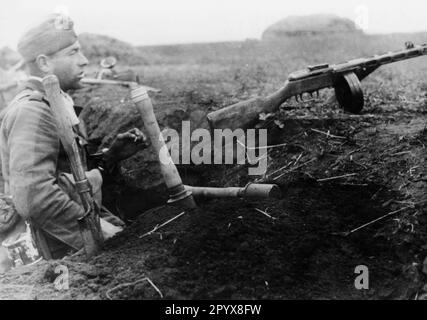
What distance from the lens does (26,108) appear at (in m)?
3.39

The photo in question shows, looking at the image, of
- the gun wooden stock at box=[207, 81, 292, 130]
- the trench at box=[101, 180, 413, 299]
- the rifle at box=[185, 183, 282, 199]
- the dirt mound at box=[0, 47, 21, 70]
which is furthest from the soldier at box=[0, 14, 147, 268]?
the dirt mound at box=[0, 47, 21, 70]

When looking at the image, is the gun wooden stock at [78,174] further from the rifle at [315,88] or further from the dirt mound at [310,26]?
the dirt mound at [310,26]

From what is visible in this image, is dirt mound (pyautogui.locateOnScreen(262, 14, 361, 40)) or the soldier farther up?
dirt mound (pyautogui.locateOnScreen(262, 14, 361, 40))

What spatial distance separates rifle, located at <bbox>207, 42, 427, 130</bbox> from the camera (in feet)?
14.5

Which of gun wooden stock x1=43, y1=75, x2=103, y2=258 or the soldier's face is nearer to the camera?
gun wooden stock x1=43, y1=75, x2=103, y2=258

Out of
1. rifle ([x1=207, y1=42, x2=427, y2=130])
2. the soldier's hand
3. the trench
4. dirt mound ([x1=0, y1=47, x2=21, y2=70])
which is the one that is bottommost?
the trench

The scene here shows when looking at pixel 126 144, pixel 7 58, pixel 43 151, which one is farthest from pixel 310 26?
pixel 43 151

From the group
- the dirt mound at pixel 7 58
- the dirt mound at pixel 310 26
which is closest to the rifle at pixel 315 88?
the dirt mound at pixel 310 26

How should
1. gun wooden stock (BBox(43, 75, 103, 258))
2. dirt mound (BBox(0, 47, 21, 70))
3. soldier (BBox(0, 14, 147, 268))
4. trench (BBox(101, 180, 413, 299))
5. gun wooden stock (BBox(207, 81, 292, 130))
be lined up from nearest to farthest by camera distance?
trench (BBox(101, 180, 413, 299)) → gun wooden stock (BBox(43, 75, 103, 258)) → soldier (BBox(0, 14, 147, 268)) → gun wooden stock (BBox(207, 81, 292, 130)) → dirt mound (BBox(0, 47, 21, 70))

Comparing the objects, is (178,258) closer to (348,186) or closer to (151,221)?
(151,221)

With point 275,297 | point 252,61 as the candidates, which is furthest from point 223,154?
point 252,61

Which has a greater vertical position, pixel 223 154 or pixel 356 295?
pixel 223 154

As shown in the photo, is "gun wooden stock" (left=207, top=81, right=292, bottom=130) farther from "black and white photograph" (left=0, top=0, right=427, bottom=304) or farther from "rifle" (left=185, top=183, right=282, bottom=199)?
"rifle" (left=185, top=183, right=282, bottom=199)

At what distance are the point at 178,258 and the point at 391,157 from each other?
1.76 meters
